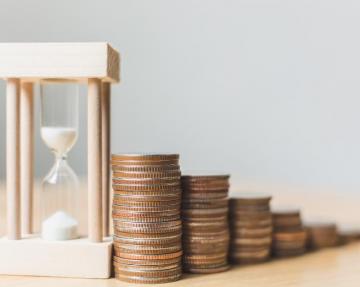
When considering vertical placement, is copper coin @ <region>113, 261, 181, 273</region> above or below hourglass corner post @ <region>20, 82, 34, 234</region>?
below

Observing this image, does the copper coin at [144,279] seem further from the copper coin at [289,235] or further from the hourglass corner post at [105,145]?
the copper coin at [289,235]

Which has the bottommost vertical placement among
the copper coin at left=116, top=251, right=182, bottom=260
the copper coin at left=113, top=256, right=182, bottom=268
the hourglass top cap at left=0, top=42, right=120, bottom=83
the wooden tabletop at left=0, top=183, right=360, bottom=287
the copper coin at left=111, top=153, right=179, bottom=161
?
the wooden tabletop at left=0, top=183, right=360, bottom=287

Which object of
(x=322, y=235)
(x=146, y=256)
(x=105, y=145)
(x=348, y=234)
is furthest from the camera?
(x=348, y=234)

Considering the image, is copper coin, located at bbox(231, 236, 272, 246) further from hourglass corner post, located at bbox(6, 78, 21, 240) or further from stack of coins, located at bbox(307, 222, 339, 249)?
hourglass corner post, located at bbox(6, 78, 21, 240)

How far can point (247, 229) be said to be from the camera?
182 cm

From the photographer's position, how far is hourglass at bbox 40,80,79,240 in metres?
1.69

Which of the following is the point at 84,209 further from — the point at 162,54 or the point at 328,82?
the point at 328,82

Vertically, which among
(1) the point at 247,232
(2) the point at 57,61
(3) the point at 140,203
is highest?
(2) the point at 57,61

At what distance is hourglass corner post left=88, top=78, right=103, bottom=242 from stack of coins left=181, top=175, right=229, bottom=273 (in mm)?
240

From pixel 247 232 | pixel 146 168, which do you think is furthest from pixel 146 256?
pixel 247 232

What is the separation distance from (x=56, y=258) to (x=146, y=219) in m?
0.29

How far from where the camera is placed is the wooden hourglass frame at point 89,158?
1629mm

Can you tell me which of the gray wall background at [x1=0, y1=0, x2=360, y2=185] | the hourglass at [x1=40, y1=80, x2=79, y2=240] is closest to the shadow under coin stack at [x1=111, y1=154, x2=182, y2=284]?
the hourglass at [x1=40, y1=80, x2=79, y2=240]

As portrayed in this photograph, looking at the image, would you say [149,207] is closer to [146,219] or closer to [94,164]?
[146,219]
